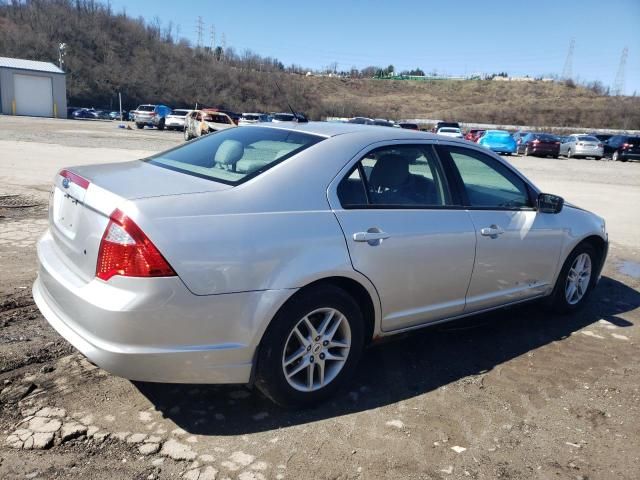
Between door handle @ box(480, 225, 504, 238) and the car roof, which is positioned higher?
the car roof

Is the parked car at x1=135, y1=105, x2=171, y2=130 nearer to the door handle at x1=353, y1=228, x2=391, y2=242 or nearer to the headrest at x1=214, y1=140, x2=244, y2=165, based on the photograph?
the headrest at x1=214, y1=140, x2=244, y2=165

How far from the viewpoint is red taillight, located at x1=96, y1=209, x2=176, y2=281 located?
8.52 feet

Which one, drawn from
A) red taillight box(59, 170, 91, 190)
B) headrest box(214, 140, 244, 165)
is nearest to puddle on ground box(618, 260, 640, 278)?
headrest box(214, 140, 244, 165)

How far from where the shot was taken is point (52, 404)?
123 inches

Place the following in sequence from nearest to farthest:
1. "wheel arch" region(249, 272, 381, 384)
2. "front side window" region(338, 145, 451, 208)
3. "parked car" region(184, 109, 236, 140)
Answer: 1. "wheel arch" region(249, 272, 381, 384)
2. "front side window" region(338, 145, 451, 208)
3. "parked car" region(184, 109, 236, 140)

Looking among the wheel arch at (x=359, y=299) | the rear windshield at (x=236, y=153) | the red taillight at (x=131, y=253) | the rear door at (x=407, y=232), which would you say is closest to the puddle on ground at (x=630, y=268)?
the rear door at (x=407, y=232)

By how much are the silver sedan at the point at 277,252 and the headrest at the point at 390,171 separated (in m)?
0.01

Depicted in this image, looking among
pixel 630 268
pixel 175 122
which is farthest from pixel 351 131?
pixel 175 122

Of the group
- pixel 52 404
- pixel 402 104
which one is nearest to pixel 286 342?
pixel 52 404

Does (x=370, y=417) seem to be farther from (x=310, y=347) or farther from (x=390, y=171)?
(x=390, y=171)

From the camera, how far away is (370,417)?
3.26 metres

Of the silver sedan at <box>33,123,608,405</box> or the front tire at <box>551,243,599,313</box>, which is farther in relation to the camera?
the front tire at <box>551,243,599,313</box>

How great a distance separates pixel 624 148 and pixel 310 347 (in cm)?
3465

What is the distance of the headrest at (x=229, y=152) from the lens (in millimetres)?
3496
